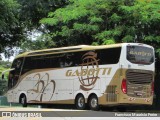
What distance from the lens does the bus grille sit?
2239cm

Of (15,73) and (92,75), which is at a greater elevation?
(15,73)

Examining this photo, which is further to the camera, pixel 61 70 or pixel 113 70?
pixel 61 70

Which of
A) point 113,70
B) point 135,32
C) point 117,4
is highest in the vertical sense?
point 117,4

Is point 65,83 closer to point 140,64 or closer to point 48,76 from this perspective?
point 48,76

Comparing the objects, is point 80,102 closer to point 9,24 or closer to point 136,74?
point 136,74

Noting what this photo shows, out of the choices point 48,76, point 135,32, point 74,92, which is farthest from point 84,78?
point 135,32

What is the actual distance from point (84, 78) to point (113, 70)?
229 cm

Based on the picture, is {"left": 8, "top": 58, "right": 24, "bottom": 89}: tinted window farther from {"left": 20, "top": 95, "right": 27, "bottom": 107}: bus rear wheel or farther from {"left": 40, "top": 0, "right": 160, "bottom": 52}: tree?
{"left": 40, "top": 0, "right": 160, "bottom": 52}: tree

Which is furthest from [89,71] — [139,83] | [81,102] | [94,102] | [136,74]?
[139,83]

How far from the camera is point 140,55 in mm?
22688

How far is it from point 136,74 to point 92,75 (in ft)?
7.90

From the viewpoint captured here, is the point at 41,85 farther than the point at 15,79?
No

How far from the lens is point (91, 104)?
76.6ft

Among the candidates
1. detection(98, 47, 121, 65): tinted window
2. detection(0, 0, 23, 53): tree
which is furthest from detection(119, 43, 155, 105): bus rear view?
detection(0, 0, 23, 53): tree
